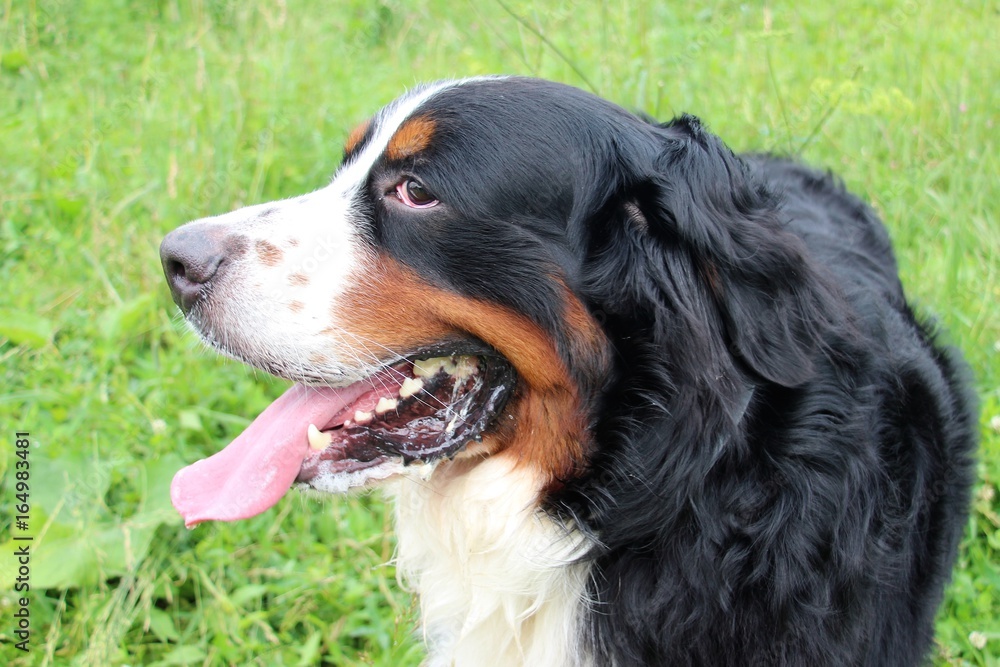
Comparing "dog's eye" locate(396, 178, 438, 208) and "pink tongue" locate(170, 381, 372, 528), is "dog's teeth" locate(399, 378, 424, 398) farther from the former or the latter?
"dog's eye" locate(396, 178, 438, 208)

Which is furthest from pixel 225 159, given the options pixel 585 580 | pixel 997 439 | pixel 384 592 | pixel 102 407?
pixel 997 439

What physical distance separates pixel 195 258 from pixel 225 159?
253cm

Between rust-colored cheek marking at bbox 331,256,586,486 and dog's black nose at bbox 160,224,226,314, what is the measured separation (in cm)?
31

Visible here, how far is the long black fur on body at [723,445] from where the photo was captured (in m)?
1.97

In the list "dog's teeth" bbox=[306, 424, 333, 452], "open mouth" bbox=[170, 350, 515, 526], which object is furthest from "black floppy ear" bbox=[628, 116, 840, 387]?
"dog's teeth" bbox=[306, 424, 333, 452]

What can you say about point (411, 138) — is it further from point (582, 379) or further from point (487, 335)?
point (582, 379)

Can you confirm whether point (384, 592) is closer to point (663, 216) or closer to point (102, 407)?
point (102, 407)

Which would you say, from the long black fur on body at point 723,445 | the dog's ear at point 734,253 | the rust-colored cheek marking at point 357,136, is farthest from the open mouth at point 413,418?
the rust-colored cheek marking at point 357,136

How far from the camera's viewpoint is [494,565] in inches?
86.8

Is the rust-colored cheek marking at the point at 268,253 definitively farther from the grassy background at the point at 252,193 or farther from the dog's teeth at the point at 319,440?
the grassy background at the point at 252,193

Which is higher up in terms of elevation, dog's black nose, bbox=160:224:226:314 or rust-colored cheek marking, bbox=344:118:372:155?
rust-colored cheek marking, bbox=344:118:372:155

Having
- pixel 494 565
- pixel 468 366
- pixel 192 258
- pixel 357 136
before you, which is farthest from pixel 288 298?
pixel 494 565

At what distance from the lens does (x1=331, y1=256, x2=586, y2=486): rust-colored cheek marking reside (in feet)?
6.71

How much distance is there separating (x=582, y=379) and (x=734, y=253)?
0.44 meters
